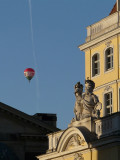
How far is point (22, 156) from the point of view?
86562 mm

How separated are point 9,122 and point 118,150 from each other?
30682 millimetres

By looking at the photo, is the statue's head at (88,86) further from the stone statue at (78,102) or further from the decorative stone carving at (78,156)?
the decorative stone carving at (78,156)

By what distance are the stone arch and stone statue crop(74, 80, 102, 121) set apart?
0.94 metres

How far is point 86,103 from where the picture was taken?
6153cm

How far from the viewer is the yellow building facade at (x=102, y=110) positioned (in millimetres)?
58750

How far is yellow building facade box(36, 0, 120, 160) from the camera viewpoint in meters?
58.8

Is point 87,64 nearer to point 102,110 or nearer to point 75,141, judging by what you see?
point 102,110

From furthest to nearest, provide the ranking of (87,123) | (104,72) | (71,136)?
1. (104,72)
2. (71,136)
3. (87,123)

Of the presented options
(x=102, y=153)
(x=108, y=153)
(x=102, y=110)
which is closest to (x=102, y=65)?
(x=102, y=110)

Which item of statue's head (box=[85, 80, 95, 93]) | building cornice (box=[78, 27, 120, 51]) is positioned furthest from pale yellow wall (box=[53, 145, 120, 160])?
building cornice (box=[78, 27, 120, 51])

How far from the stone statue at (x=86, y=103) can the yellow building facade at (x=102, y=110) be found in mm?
629

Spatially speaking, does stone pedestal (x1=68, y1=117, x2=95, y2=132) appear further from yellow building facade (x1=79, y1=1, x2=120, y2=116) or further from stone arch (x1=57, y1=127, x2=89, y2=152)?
yellow building facade (x1=79, y1=1, x2=120, y2=116)

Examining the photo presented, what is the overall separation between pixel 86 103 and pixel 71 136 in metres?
2.36

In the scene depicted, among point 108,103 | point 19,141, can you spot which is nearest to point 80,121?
point 108,103
